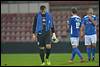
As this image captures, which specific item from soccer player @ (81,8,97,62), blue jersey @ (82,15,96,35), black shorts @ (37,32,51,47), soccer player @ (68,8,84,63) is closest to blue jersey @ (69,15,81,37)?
soccer player @ (68,8,84,63)

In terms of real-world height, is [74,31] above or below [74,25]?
below

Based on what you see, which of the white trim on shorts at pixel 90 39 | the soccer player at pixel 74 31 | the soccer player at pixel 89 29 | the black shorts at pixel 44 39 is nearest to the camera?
the black shorts at pixel 44 39

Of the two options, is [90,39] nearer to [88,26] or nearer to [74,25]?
[88,26]

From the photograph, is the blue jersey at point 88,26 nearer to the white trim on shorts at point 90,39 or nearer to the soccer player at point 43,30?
the white trim on shorts at point 90,39

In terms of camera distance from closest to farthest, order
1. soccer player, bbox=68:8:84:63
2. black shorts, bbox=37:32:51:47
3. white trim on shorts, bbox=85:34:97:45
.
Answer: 1. black shorts, bbox=37:32:51:47
2. soccer player, bbox=68:8:84:63
3. white trim on shorts, bbox=85:34:97:45

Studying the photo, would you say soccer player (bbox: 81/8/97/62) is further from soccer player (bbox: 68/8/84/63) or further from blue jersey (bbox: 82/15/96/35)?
soccer player (bbox: 68/8/84/63)

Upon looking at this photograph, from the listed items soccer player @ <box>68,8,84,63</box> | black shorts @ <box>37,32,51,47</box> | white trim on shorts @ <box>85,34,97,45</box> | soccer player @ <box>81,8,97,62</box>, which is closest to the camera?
black shorts @ <box>37,32,51,47</box>

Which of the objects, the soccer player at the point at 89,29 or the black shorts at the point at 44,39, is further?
the soccer player at the point at 89,29

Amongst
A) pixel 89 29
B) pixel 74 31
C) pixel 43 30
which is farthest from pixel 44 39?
pixel 89 29

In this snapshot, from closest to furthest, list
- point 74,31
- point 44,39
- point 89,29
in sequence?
point 44,39
point 74,31
point 89,29

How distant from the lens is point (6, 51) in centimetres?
2334

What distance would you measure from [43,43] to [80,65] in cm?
131

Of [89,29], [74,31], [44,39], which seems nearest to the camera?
[44,39]

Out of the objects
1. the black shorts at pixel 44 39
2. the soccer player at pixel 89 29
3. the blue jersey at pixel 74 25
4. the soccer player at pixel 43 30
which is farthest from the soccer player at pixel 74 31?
the black shorts at pixel 44 39
